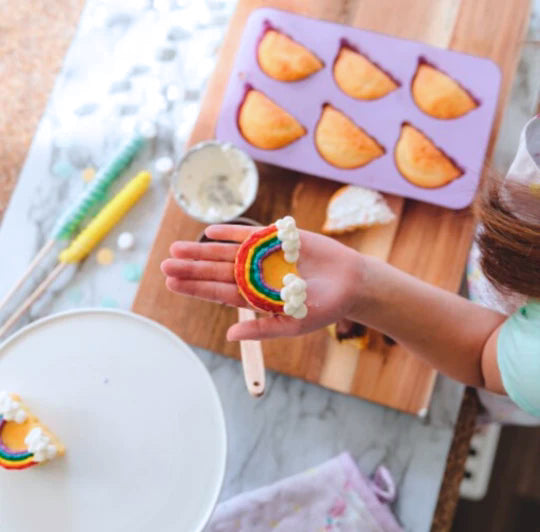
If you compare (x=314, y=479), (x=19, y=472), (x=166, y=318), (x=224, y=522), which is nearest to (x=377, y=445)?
(x=314, y=479)

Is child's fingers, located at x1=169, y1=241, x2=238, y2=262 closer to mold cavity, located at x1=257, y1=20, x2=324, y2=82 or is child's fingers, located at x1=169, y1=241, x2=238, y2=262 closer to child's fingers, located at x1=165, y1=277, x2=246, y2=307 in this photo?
child's fingers, located at x1=165, y1=277, x2=246, y2=307

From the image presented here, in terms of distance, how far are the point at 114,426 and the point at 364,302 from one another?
32 cm

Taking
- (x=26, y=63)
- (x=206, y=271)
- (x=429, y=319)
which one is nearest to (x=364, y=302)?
(x=429, y=319)

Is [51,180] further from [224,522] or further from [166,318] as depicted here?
[224,522]

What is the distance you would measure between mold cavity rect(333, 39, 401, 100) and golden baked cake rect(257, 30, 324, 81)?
3 cm

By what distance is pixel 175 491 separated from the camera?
674mm

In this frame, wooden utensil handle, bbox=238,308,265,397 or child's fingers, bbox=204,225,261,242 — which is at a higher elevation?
child's fingers, bbox=204,225,261,242

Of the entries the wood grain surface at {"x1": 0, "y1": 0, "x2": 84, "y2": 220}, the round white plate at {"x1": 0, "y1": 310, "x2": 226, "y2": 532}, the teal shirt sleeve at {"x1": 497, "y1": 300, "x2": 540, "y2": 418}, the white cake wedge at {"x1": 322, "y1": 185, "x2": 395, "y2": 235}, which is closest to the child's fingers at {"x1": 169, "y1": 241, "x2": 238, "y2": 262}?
the round white plate at {"x1": 0, "y1": 310, "x2": 226, "y2": 532}

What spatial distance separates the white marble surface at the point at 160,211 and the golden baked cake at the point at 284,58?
0.12 m

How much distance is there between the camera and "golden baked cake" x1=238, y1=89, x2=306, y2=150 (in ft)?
2.70

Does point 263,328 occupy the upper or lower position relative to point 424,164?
lower

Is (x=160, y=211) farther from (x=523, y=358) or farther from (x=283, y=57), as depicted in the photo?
(x=523, y=358)

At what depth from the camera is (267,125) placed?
824 millimetres

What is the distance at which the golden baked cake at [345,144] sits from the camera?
817 mm
